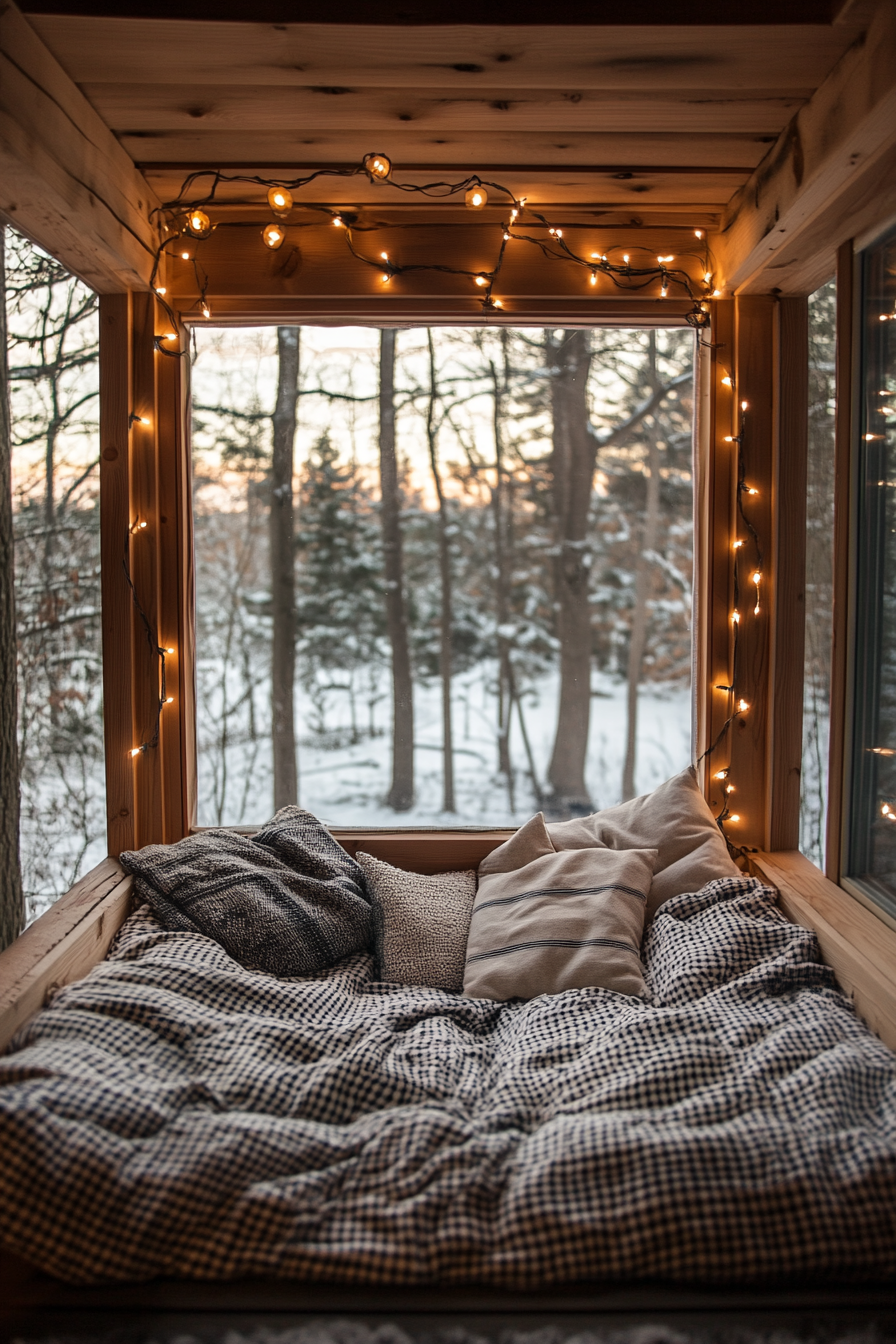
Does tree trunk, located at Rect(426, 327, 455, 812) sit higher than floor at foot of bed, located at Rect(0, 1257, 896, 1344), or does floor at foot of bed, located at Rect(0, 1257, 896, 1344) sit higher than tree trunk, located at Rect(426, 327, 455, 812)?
tree trunk, located at Rect(426, 327, 455, 812)

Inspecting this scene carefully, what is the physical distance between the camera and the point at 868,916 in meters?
1.98

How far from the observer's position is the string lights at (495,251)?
91.8 inches

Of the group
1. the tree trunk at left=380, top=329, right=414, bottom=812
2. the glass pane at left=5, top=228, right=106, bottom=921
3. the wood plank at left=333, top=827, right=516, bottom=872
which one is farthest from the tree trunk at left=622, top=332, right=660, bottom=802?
the glass pane at left=5, top=228, right=106, bottom=921

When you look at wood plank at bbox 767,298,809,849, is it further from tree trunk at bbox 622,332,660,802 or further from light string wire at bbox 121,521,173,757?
light string wire at bbox 121,521,173,757

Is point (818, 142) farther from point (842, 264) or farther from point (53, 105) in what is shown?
point (53, 105)

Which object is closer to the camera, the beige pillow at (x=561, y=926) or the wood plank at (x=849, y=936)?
the wood plank at (x=849, y=936)

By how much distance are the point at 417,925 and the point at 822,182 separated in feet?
6.22

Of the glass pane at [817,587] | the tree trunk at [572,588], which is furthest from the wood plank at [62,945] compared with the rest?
the tree trunk at [572,588]

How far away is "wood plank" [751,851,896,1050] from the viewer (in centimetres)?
172

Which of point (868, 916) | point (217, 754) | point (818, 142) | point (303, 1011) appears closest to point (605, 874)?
point (868, 916)

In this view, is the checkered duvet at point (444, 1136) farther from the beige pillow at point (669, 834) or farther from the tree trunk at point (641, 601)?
the tree trunk at point (641, 601)

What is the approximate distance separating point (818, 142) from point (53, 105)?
156cm

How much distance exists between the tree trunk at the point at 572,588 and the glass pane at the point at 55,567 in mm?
1884

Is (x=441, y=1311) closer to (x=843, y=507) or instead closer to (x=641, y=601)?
(x=843, y=507)
